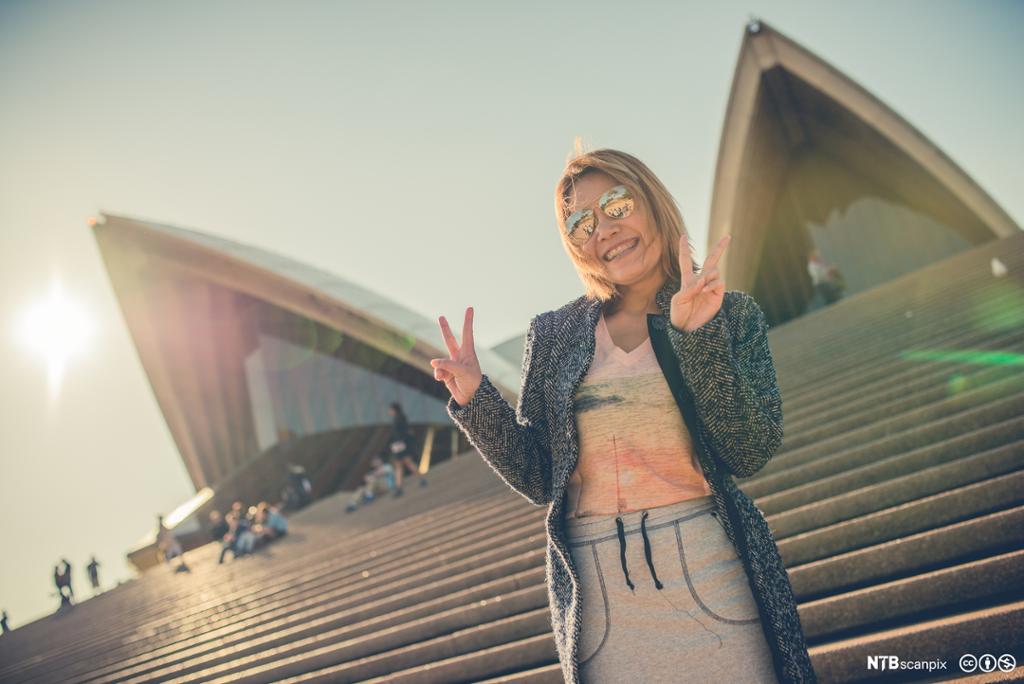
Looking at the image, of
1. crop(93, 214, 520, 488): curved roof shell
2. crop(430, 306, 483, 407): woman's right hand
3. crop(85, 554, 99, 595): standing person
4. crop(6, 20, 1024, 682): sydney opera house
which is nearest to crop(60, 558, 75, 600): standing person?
crop(6, 20, 1024, 682): sydney opera house

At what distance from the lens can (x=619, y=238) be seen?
1.25 m

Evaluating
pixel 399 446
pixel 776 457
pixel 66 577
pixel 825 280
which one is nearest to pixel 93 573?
pixel 66 577

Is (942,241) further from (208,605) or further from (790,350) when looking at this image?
(208,605)

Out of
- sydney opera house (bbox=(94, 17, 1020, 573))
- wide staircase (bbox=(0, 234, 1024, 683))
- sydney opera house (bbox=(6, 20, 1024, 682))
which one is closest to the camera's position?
wide staircase (bbox=(0, 234, 1024, 683))

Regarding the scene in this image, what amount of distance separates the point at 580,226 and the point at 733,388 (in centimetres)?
46

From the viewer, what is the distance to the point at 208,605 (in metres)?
6.14

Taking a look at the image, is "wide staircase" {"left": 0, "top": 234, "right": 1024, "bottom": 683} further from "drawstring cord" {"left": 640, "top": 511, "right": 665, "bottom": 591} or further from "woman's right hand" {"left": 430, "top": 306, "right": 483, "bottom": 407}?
"woman's right hand" {"left": 430, "top": 306, "right": 483, "bottom": 407}

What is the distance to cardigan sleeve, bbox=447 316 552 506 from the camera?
1.24 metres

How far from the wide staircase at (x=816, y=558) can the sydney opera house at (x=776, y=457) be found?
0.05 ft

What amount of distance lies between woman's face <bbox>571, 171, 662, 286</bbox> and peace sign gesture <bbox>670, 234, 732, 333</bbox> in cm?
14

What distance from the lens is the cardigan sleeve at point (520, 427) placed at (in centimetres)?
124

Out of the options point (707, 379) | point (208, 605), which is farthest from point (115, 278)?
point (707, 379)

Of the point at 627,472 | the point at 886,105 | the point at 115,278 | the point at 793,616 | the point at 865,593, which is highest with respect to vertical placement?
the point at 115,278

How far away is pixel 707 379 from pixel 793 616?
418 millimetres
